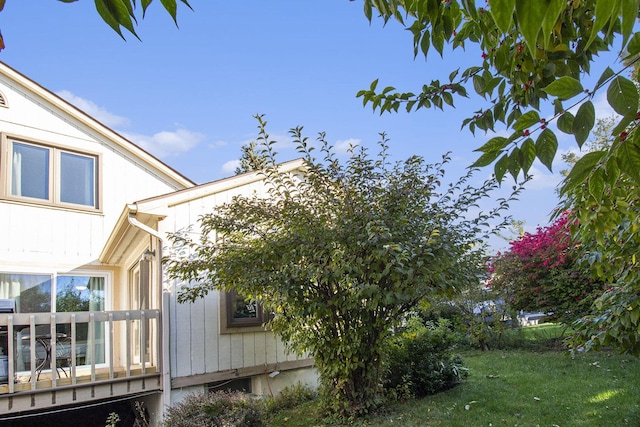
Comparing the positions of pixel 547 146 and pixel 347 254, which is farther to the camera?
pixel 347 254

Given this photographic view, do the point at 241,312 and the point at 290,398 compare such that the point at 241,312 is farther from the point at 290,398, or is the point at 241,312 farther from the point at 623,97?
the point at 623,97

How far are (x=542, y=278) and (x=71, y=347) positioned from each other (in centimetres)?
1054

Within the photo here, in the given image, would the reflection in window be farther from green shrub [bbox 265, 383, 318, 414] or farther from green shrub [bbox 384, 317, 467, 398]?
green shrub [bbox 384, 317, 467, 398]

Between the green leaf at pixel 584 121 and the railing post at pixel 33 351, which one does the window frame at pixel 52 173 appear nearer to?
the railing post at pixel 33 351

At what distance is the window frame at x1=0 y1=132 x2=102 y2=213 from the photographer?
977 centimetres

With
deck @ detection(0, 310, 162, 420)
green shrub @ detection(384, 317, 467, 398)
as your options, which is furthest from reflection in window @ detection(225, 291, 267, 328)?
green shrub @ detection(384, 317, 467, 398)

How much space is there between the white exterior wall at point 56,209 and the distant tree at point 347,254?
4629 millimetres

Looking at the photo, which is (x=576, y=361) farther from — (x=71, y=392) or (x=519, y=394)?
(x=71, y=392)

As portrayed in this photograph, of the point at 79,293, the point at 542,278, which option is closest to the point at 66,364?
the point at 79,293

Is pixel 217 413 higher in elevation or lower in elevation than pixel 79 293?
lower

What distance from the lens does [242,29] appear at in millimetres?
7258

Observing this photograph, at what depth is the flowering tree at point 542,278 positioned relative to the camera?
10914mm

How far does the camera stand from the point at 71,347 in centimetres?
688

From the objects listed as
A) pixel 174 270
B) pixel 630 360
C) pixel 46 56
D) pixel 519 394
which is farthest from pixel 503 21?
pixel 46 56
